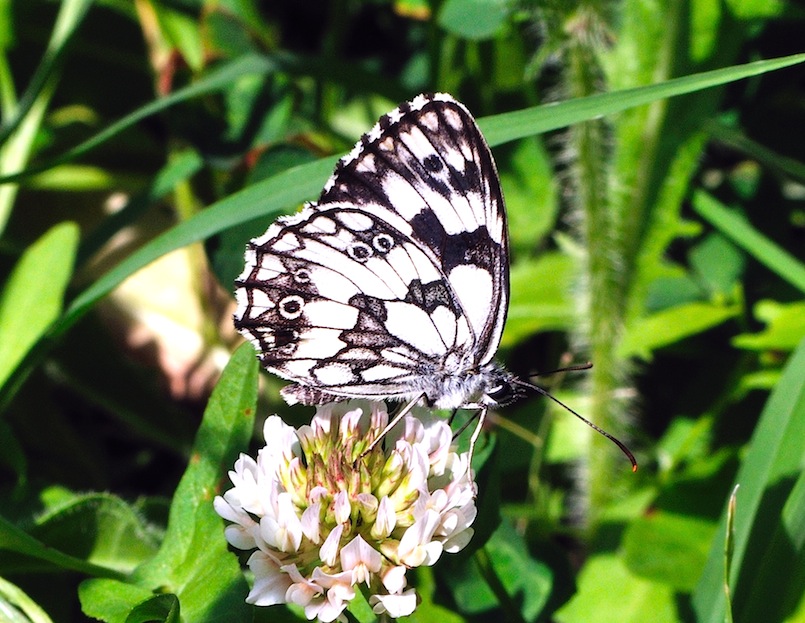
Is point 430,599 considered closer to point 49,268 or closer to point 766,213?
point 49,268

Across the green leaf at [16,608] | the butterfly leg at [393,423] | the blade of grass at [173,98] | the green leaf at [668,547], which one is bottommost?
the green leaf at [668,547]

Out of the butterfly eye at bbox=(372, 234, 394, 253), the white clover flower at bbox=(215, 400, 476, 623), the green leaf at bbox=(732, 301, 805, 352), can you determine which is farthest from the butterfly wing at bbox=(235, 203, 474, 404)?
the green leaf at bbox=(732, 301, 805, 352)

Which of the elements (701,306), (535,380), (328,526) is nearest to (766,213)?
(701,306)

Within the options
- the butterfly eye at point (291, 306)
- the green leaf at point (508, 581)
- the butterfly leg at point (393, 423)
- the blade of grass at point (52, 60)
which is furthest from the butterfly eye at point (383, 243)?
the blade of grass at point (52, 60)

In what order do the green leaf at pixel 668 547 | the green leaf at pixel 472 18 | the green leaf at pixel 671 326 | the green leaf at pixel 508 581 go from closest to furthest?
the green leaf at pixel 508 581 < the green leaf at pixel 668 547 < the green leaf at pixel 671 326 < the green leaf at pixel 472 18

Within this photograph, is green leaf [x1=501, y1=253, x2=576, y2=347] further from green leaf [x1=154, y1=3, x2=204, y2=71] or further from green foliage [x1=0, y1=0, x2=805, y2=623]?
green leaf [x1=154, y1=3, x2=204, y2=71]

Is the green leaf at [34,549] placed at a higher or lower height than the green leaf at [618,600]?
higher

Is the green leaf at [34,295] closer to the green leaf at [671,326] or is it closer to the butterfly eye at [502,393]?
the butterfly eye at [502,393]

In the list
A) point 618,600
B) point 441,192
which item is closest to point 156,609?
point 441,192

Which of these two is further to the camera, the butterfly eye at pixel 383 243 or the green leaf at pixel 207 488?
the butterfly eye at pixel 383 243
